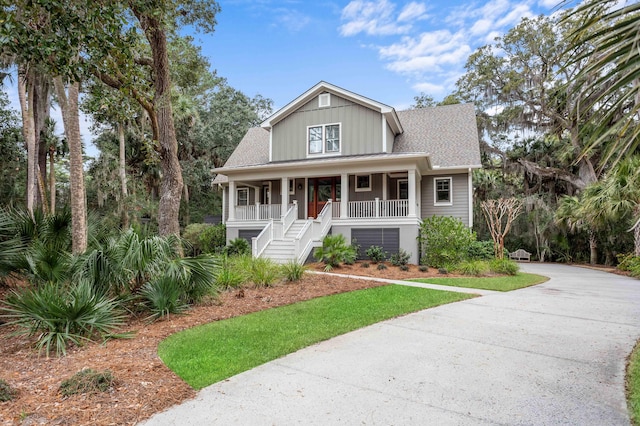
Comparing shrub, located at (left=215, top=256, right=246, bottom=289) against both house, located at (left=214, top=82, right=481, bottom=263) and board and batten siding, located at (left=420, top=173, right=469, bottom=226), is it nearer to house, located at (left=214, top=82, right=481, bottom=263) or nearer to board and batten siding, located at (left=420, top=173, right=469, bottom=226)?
house, located at (left=214, top=82, right=481, bottom=263)

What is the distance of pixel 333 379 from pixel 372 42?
15855mm

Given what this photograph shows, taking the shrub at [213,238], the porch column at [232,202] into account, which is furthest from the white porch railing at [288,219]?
the shrub at [213,238]

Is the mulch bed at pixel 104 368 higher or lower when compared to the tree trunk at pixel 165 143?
lower

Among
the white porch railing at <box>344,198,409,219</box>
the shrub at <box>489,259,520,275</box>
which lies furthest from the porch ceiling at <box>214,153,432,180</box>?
the shrub at <box>489,259,520,275</box>

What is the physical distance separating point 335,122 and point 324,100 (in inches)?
45.9

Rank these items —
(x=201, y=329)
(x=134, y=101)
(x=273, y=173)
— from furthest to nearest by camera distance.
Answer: (x=273, y=173) → (x=134, y=101) → (x=201, y=329)

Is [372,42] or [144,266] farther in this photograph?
[372,42]

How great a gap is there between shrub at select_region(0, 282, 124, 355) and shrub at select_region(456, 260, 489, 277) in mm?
10196

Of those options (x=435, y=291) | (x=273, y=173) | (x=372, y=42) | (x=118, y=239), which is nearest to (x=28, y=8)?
(x=118, y=239)

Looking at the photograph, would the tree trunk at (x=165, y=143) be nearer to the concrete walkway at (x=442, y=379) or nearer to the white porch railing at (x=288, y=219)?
the concrete walkway at (x=442, y=379)

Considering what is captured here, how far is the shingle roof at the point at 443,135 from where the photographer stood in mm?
16109

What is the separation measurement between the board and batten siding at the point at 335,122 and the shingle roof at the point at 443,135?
1536 mm

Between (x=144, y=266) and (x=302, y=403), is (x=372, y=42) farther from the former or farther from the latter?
(x=302, y=403)

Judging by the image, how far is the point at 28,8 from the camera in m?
5.12
